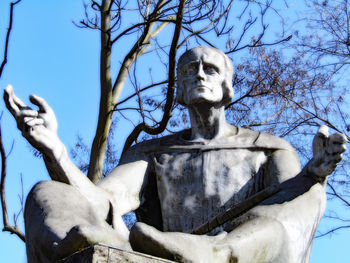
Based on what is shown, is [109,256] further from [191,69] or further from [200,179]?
[191,69]

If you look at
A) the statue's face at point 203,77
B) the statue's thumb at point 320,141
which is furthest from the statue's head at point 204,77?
the statue's thumb at point 320,141

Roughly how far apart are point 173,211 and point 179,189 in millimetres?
155

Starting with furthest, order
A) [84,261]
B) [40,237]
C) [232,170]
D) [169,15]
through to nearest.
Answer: [169,15]
[232,170]
[40,237]
[84,261]

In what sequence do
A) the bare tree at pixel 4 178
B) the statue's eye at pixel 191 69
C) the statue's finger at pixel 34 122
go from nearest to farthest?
the statue's finger at pixel 34 122, the statue's eye at pixel 191 69, the bare tree at pixel 4 178

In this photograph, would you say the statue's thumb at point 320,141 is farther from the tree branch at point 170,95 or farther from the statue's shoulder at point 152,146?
the tree branch at point 170,95

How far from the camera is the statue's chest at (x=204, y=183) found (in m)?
5.87

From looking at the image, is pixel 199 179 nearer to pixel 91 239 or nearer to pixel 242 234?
pixel 242 234

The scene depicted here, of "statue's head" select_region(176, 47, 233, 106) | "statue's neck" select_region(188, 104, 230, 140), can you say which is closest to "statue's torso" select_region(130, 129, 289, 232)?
"statue's neck" select_region(188, 104, 230, 140)

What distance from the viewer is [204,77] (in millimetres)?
6129

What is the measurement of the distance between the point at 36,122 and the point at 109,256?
1.31 metres

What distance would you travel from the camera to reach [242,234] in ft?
16.3

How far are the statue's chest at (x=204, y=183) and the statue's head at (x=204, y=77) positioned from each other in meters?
0.39

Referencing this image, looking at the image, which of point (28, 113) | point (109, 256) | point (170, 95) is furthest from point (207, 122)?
point (170, 95)

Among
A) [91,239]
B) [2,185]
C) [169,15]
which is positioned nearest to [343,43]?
[169,15]
